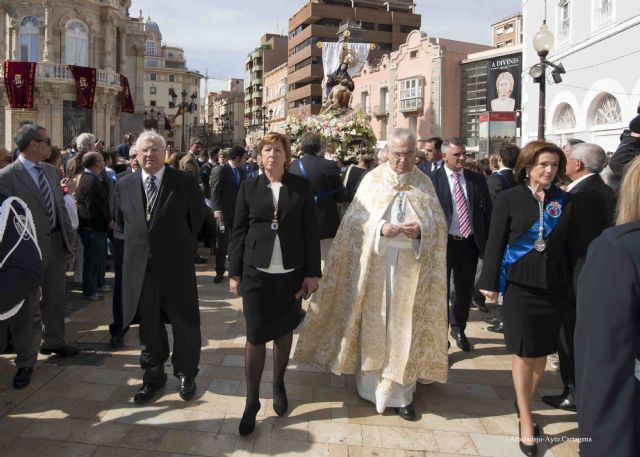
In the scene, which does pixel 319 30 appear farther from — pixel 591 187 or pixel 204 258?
pixel 591 187

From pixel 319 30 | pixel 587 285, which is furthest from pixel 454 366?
pixel 319 30

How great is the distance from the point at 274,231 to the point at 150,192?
3.60 feet

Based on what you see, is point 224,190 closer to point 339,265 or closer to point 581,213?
point 339,265

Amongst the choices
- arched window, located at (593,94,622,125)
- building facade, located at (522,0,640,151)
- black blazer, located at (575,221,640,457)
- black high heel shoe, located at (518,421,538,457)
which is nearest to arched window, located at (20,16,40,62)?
building facade, located at (522,0,640,151)

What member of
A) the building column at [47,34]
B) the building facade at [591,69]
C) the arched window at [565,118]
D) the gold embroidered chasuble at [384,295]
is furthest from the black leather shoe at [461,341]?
the building column at [47,34]

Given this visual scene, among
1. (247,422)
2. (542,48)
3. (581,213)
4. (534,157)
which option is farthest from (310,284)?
(542,48)

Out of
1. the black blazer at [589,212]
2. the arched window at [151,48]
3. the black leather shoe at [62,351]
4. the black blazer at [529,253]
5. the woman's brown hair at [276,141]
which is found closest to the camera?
the black blazer at [529,253]

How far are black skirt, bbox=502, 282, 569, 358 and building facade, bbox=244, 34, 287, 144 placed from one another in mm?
76397

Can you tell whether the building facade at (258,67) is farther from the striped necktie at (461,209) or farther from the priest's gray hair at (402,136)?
the priest's gray hair at (402,136)

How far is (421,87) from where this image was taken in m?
35.3

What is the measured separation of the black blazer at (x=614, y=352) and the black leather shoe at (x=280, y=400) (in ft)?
8.67

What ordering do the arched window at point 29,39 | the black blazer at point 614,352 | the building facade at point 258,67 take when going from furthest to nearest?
1. the building facade at point 258,67
2. the arched window at point 29,39
3. the black blazer at point 614,352

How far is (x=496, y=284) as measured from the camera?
3729 mm

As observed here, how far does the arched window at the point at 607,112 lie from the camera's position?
13080mm
